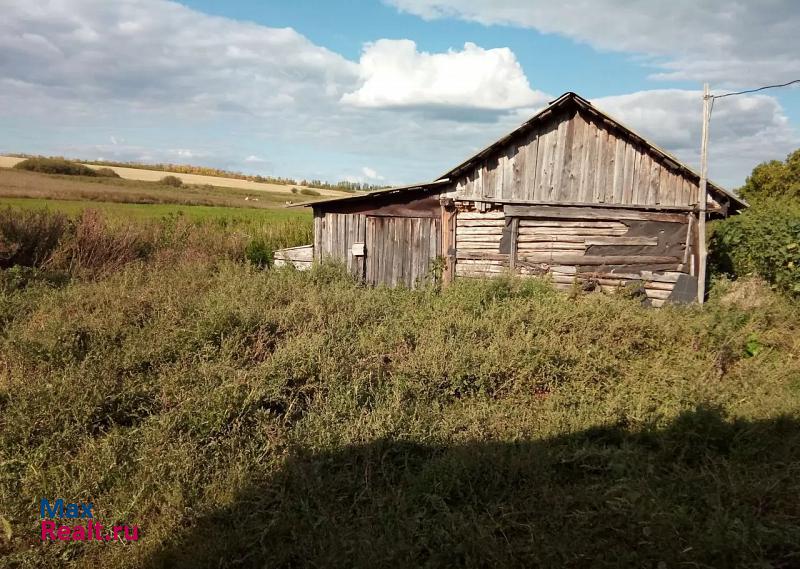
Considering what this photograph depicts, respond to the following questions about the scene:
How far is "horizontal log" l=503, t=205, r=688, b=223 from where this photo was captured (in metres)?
10.2

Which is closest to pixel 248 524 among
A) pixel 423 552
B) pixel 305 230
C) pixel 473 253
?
pixel 423 552

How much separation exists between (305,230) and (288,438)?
659 inches

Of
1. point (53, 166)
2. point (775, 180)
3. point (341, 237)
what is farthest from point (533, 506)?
point (53, 166)

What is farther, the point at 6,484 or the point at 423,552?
the point at 6,484

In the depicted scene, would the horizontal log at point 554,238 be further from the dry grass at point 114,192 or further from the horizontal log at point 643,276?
the dry grass at point 114,192

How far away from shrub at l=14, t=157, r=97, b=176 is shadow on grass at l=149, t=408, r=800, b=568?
147 feet

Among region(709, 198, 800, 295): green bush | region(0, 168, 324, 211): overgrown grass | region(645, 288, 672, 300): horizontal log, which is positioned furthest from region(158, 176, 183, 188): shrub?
region(709, 198, 800, 295): green bush

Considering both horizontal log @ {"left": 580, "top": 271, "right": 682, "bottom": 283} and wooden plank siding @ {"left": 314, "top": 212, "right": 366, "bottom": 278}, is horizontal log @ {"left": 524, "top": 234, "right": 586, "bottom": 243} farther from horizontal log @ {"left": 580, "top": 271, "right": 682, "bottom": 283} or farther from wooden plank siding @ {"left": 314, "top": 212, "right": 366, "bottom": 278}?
wooden plank siding @ {"left": 314, "top": 212, "right": 366, "bottom": 278}

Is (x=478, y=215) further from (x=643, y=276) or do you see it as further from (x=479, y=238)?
(x=643, y=276)

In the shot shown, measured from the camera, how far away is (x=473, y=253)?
11.2 meters

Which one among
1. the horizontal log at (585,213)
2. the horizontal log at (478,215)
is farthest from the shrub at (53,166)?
the horizontal log at (585,213)

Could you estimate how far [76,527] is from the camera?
410cm

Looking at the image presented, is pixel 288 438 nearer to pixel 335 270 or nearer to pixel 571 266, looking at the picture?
pixel 335 270

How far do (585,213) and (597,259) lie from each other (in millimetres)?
1063
